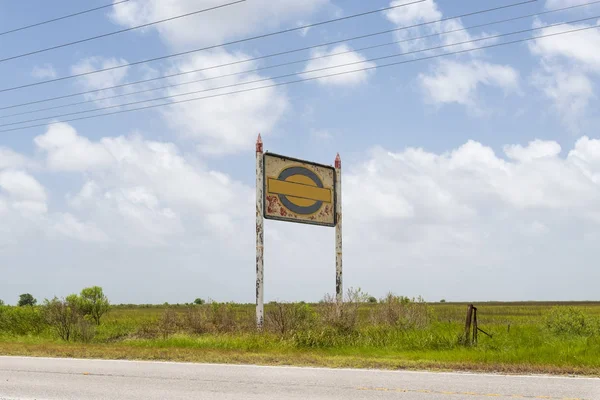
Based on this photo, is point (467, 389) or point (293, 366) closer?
point (467, 389)

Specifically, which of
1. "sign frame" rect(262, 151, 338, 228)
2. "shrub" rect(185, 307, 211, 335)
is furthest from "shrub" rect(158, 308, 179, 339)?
"sign frame" rect(262, 151, 338, 228)

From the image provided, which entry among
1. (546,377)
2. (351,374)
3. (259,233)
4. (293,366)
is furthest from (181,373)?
(259,233)

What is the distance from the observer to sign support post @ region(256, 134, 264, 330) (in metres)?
21.8

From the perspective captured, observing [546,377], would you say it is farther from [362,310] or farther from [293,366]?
[362,310]

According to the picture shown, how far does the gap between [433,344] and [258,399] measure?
9.07m

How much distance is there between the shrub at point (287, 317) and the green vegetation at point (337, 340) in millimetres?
34

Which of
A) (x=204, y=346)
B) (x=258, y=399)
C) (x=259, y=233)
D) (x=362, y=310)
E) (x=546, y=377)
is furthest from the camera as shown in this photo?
(x=362, y=310)

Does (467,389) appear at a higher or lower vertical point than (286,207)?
lower

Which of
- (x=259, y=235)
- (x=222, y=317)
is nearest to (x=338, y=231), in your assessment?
(x=259, y=235)

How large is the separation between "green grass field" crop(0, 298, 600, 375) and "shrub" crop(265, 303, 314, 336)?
0.03 meters

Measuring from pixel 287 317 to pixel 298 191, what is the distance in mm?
5419

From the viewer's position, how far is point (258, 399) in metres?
9.61

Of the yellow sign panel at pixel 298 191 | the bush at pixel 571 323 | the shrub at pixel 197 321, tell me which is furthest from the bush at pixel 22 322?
the bush at pixel 571 323

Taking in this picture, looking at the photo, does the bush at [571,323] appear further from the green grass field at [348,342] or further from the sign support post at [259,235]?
the sign support post at [259,235]
